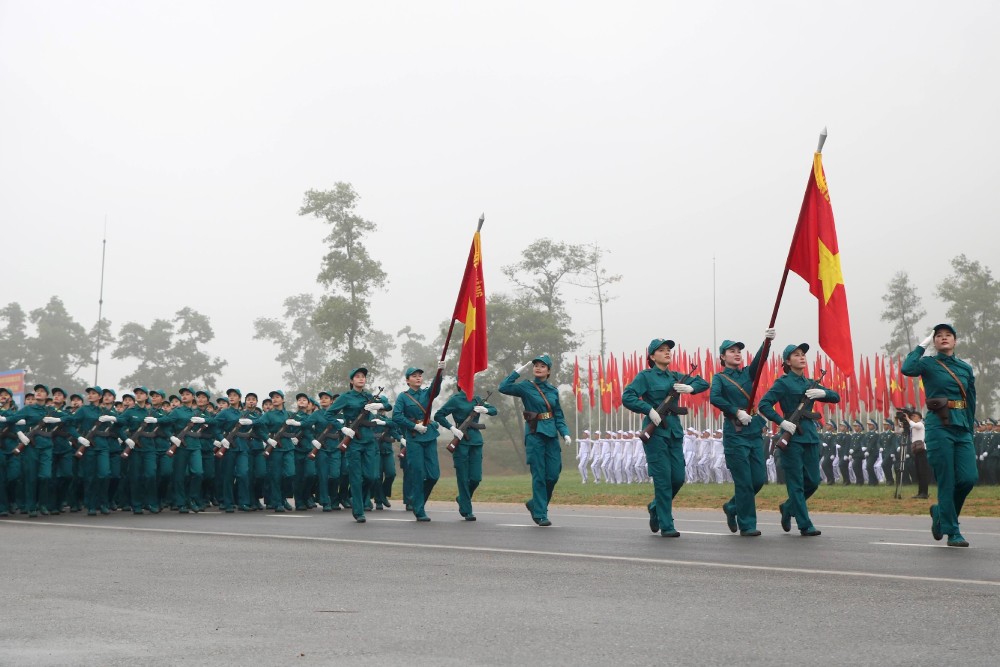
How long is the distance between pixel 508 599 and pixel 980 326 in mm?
62630

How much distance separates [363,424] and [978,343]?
174ft

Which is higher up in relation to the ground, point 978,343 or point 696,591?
point 978,343

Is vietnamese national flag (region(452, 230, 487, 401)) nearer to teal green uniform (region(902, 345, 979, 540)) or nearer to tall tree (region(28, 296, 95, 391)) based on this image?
teal green uniform (region(902, 345, 979, 540))

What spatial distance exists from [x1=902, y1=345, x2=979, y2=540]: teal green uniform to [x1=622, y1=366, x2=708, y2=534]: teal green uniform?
244cm

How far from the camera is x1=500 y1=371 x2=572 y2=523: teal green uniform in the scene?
49.0 ft

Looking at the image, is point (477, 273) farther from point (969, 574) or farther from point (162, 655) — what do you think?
point (162, 655)

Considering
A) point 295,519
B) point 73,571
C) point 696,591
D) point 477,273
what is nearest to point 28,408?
point 295,519

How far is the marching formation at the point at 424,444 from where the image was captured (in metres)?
12.8

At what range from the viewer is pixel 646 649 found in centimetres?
595

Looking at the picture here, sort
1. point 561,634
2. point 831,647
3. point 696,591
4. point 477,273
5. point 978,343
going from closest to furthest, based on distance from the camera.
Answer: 1. point 831,647
2. point 561,634
3. point 696,591
4. point 477,273
5. point 978,343

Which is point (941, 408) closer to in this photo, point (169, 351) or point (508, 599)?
point (508, 599)

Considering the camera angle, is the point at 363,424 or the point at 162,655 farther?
the point at 363,424

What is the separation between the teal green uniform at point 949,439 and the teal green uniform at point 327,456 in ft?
36.1

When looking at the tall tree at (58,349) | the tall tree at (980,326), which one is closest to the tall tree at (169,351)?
the tall tree at (58,349)
